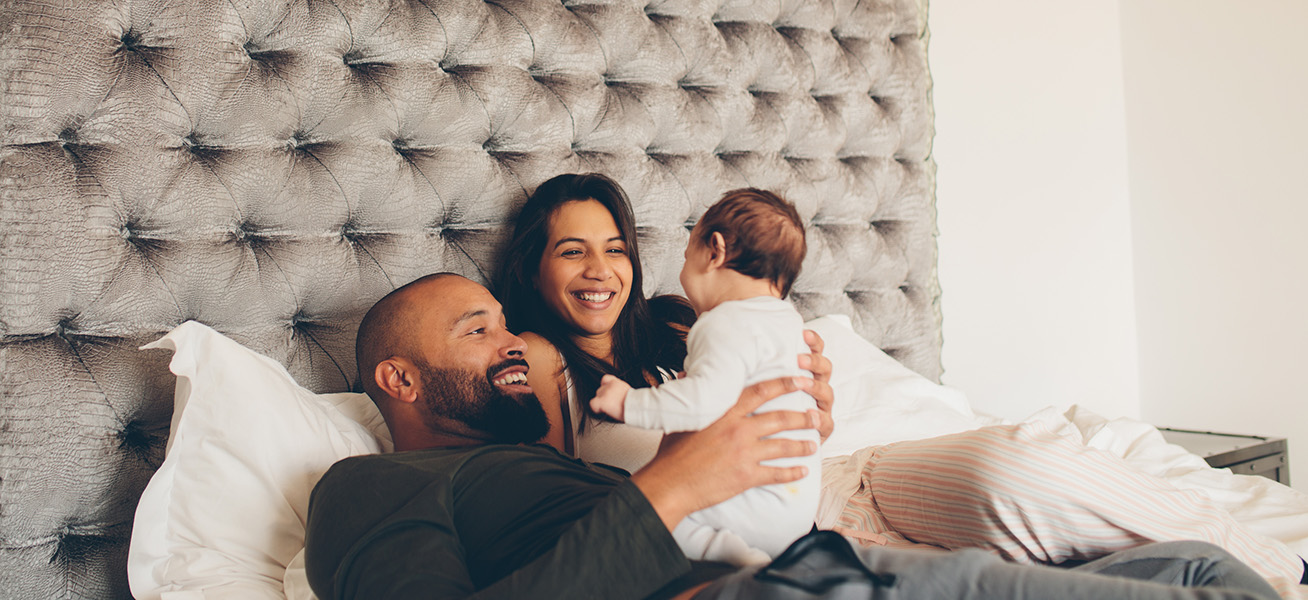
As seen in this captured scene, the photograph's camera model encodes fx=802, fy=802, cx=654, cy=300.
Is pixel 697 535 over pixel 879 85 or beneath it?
beneath

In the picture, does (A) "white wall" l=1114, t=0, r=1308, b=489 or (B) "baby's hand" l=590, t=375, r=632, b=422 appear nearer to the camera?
(B) "baby's hand" l=590, t=375, r=632, b=422

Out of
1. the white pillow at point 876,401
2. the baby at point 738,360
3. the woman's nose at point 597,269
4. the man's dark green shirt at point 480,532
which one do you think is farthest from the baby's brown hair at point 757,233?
the white pillow at point 876,401

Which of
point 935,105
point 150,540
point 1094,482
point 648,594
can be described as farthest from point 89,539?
point 935,105

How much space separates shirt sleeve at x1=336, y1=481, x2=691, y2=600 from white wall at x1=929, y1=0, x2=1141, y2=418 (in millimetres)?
2182

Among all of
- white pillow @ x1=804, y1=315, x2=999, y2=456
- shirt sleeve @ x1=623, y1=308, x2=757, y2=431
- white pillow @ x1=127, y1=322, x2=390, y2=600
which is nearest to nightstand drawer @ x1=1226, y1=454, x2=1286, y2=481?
white pillow @ x1=804, y1=315, x2=999, y2=456

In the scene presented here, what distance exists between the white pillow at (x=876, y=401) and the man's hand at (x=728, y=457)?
0.71m

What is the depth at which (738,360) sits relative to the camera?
108 cm

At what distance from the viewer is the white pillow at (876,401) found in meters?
1.88

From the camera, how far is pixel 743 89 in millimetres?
2225

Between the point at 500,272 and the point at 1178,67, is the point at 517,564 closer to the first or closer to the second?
the point at 500,272

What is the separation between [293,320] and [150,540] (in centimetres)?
50

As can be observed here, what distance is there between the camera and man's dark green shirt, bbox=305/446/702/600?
917 mm

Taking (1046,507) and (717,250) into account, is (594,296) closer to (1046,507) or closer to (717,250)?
(717,250)

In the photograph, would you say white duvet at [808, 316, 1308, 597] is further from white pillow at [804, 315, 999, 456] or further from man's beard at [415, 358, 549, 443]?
man's beard at [415, 358, 549, 443]
